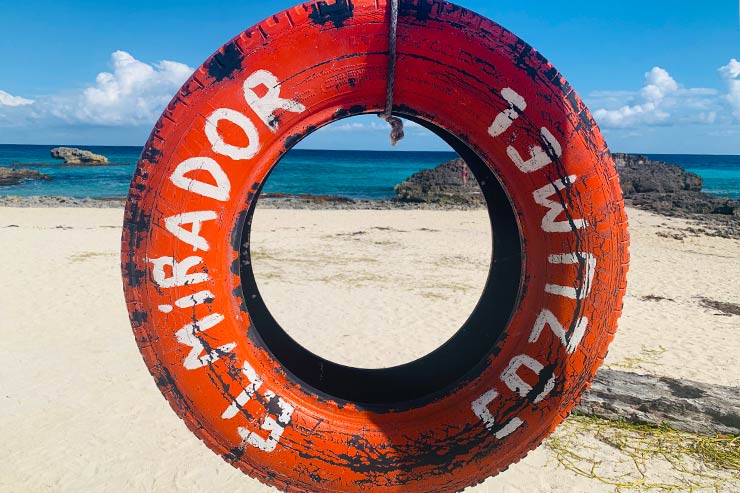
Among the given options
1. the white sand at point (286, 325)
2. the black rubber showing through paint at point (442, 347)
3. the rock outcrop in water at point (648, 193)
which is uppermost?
the rock outcrop in water at point (648, 193)

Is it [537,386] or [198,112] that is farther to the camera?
[537,386]

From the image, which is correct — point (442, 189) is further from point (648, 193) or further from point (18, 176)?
point (18, 176)

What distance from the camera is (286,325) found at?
7980 millimetres

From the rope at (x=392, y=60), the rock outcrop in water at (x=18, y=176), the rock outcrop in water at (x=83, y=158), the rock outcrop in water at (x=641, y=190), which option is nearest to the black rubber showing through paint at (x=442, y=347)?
the rope at (x=392, y=60)

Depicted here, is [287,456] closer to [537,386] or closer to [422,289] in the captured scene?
[537,386]

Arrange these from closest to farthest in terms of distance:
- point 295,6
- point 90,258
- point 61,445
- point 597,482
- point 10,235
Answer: point 295,6 < point 597,482 < point 61,445 < point 90,258 < point 10,235

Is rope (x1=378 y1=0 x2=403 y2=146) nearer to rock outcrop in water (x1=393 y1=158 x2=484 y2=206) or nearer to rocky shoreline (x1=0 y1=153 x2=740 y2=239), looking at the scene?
rocky shoreline (x1=0 y1=153 x2=740 y2=239)

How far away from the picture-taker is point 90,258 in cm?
1183

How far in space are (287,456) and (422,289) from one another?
26.9ft

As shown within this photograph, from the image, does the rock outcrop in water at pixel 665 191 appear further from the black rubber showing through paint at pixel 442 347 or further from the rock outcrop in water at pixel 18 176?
the rock outcrop in water at pixel 18 176

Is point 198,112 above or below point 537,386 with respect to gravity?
above

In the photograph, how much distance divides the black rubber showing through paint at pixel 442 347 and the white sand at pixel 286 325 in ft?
6.01

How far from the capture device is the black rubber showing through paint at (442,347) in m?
2.49

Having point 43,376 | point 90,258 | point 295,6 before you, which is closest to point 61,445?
point 43,376
